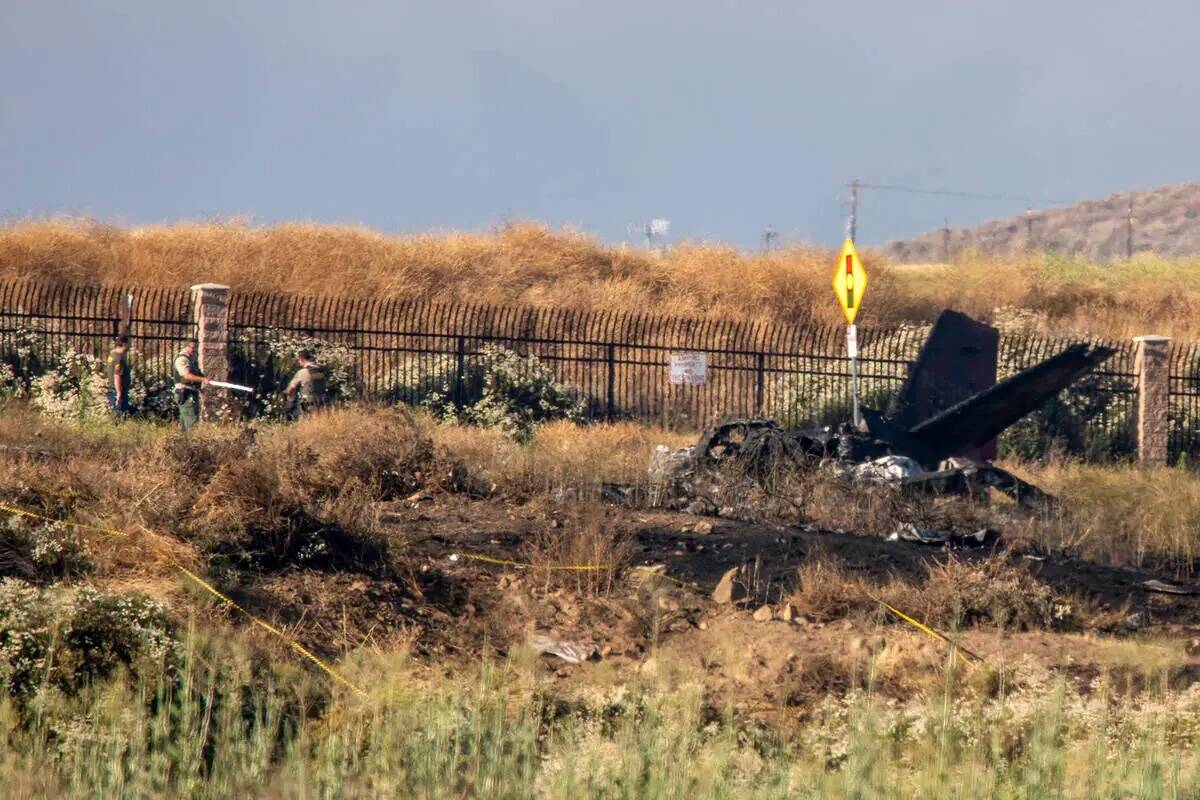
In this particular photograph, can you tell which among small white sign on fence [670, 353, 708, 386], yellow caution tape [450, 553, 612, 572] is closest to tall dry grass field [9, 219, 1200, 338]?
small white sign on fence [670, 353, 708, 386]

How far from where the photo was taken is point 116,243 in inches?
1304

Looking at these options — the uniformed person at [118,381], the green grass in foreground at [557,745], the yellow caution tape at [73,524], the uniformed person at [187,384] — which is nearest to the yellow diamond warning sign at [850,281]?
the uniformed person at [187,384]

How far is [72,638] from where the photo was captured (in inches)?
326

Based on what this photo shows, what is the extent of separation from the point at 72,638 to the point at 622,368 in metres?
16.9

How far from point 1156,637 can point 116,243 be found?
2703 centimetres

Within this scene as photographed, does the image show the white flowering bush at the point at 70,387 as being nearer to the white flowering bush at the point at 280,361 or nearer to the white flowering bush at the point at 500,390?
the white flowering bush at the point at 280,361

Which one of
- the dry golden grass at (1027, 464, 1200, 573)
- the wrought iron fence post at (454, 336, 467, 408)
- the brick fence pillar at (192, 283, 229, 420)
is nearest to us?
the dry golden grass at (1027, 464, 1200, 573)

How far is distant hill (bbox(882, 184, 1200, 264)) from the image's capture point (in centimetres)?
8862

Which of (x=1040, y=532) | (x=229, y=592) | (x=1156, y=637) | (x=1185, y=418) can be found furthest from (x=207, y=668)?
(x=1185, y=418)

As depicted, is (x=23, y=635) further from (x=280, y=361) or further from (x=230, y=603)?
(x=280, y=361)

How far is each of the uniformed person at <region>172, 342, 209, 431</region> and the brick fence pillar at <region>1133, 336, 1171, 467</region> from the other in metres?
12.7

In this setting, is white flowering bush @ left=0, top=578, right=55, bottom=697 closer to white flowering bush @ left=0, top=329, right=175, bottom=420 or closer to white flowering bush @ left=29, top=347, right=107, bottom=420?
white flowering bush @ left=29, top=347, right=107, bottom=420

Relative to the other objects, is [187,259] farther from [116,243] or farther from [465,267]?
[465,267]

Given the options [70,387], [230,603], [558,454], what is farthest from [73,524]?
[70,387]
